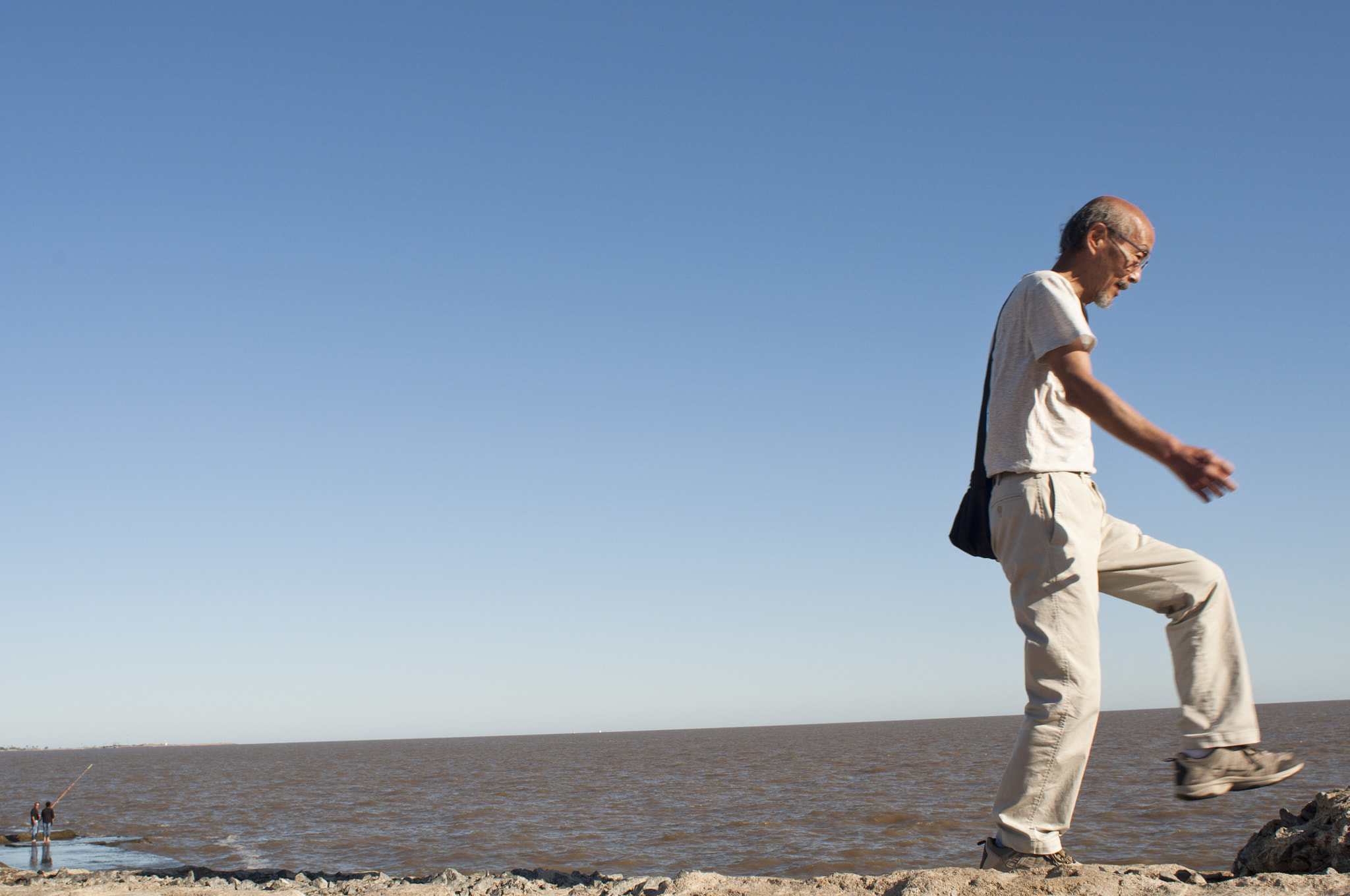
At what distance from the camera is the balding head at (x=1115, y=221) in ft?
9.42

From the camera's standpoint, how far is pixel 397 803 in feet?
97.0

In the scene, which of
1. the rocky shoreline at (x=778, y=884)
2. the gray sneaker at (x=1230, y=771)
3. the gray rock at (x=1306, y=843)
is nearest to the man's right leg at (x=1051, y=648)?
the rocky shoreline at (x=778, y=884)

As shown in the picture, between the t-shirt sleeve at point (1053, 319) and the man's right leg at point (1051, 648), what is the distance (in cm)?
38

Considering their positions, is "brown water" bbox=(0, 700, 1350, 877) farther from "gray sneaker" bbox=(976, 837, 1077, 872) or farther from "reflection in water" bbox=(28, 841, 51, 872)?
"gray sneaker" bbox=(976, 837, 1077, 872)

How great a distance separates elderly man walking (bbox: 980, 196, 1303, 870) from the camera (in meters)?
2.60

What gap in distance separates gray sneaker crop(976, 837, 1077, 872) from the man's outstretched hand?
1.11 metres

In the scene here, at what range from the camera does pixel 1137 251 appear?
9.45 feet

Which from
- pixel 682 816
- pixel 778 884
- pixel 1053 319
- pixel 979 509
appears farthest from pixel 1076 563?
pixel 682 816

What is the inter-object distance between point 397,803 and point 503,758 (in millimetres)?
48577

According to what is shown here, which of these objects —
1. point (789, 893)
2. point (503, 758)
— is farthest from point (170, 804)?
point (503, 758)

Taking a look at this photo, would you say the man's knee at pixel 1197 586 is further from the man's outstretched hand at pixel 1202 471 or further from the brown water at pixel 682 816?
the brown water at pixel 682 816

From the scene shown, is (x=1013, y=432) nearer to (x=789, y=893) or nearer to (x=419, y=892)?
(x=789, y=893)

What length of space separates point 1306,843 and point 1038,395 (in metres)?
2.20

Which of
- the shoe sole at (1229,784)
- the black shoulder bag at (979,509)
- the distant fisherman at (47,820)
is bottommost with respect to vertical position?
the distant fisherman at (47,820)
